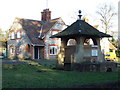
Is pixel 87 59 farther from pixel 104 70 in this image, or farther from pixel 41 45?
pixel 41 45

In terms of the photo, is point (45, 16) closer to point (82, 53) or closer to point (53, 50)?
point (53, 50)

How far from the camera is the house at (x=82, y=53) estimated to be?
61.5ft

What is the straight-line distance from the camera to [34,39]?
3931 cm

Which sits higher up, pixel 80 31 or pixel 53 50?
pixel 80 31

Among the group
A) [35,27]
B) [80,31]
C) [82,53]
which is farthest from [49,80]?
[35,27]

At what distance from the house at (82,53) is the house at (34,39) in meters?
17.4

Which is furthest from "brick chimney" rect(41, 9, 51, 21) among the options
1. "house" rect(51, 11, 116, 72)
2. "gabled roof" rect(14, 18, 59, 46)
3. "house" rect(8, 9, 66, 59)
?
"house" rect(51, 11, 116, 72)

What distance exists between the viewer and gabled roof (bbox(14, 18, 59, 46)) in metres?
39.5

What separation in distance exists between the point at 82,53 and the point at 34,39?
68.9 ft

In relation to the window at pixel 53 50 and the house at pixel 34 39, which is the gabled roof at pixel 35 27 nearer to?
the house at pixel 34 39

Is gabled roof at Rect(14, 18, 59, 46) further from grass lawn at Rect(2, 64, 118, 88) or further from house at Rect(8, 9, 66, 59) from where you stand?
grass lawn at Rect(2, 64, 118, 88)

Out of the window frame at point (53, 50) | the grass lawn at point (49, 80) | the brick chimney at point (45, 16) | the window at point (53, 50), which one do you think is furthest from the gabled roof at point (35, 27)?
the grass lawn at point (49, 80)

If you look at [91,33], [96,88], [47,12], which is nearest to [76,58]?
[91,33]

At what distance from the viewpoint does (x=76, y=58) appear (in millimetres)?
19281
